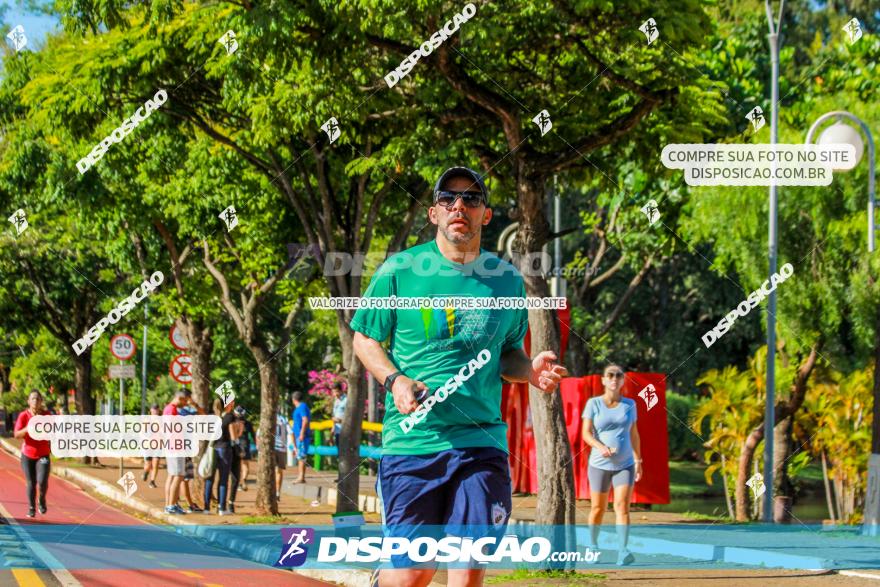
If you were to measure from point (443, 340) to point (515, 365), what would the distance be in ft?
1.25

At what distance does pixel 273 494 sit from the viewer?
2033 centimetres

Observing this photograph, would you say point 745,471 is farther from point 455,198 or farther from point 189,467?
point 455,198

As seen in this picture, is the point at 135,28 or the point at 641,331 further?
the point at 641,331

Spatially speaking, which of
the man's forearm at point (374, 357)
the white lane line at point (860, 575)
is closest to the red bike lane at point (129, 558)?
the white lane line at point (860, 575)

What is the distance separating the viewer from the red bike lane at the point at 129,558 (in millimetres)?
11078

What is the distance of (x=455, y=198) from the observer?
537cm

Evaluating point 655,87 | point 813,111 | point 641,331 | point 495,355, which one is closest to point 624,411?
point 655,87

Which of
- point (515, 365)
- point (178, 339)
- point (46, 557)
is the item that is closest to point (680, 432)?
point (178, 339)

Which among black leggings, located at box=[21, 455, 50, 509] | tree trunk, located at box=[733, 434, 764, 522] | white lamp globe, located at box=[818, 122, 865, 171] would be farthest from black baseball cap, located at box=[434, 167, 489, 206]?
tree trunk, located at box=[733, 434, 764, 522]

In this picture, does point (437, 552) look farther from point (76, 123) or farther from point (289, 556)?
point (76, 123)

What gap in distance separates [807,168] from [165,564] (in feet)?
39.4

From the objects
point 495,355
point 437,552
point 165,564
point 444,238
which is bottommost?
point 165,564

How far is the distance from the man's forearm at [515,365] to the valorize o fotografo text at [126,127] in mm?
13014

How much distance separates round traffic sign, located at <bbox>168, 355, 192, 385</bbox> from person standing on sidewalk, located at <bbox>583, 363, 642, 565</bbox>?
13.9 meters
